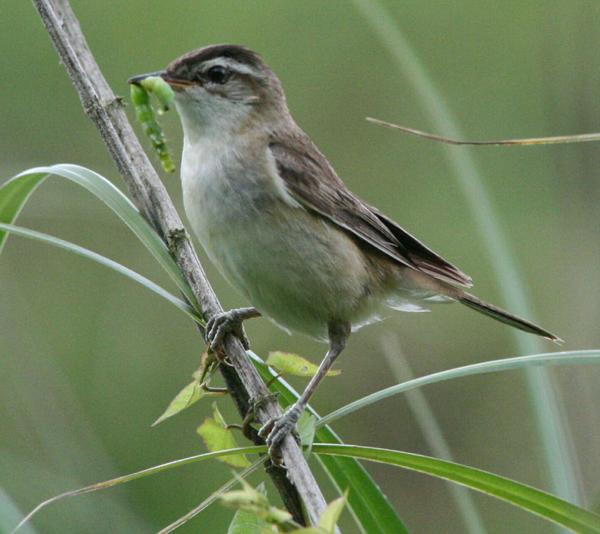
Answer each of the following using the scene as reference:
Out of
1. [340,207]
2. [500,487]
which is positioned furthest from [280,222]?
[500,487]

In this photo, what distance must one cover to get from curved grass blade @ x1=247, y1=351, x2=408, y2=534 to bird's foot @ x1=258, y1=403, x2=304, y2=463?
0.08 m

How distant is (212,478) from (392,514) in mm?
3416

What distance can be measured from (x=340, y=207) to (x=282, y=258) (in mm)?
450

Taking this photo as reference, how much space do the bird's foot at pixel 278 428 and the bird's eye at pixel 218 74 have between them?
5.02ft

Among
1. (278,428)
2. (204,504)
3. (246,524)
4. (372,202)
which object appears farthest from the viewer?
(372,202)

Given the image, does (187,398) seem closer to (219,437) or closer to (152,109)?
(219,437)

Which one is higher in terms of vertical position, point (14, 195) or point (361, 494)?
point (14, 195)

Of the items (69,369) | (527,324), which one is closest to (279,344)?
(69,369)

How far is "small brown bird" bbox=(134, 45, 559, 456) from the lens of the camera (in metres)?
3.37

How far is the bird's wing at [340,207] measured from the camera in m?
3.60

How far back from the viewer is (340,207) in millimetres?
3713

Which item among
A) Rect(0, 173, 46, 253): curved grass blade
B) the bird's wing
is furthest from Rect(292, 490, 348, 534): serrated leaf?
the bird's wing

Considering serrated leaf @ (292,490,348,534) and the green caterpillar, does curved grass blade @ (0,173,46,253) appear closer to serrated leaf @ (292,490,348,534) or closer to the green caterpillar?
the green caterpillar

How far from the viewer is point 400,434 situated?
612cm
